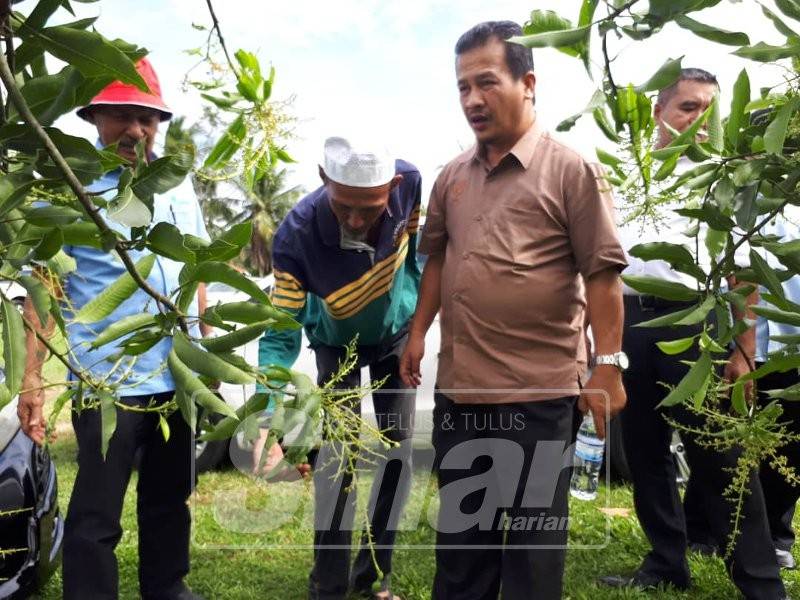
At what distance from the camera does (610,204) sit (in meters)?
2.93

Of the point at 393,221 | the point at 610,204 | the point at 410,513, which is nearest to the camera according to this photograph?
the point at 610,204

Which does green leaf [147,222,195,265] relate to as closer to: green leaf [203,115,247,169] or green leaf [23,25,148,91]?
green leaf [23,25,148,91]

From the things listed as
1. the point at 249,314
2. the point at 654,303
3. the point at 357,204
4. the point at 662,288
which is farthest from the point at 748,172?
the point at 654,303

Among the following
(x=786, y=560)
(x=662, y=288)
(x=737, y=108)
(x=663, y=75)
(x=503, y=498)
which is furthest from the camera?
(x=786, y=560)

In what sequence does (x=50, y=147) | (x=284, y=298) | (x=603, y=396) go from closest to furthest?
(x=50, y=147), (x=603, y=396), (x=284, y=298)

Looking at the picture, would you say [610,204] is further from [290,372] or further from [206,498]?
[206,498]

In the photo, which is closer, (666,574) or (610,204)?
(610,204)

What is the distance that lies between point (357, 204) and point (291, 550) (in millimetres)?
2031

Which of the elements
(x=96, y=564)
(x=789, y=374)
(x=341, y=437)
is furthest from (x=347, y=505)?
(x=341, y=437)

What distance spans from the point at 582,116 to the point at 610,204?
1678 mm

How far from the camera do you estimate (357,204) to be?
3.37 meters

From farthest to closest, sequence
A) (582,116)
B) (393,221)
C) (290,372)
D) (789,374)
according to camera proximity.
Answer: (789,374), (393,221), (582,116), (290,372)

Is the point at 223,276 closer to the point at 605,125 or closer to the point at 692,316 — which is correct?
the point at 605,125

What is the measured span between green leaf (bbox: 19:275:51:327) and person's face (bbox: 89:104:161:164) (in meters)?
2.00
